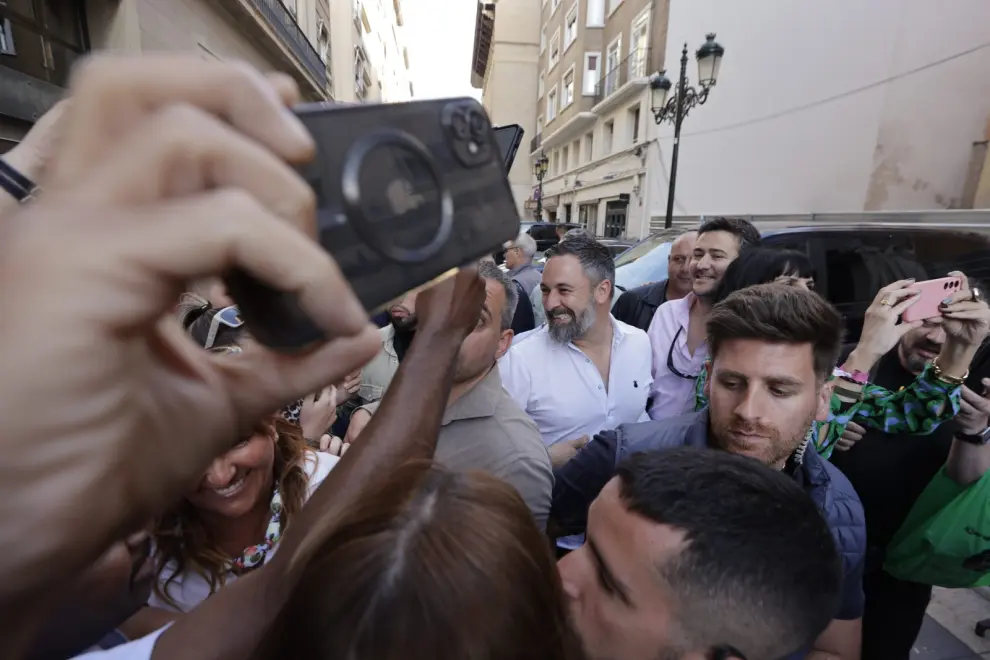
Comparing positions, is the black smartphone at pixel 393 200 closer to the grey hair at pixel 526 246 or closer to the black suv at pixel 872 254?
the black suv at pixel 872 254

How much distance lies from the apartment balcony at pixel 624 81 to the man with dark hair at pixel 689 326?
1430 cm

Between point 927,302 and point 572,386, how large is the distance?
139 centimetres

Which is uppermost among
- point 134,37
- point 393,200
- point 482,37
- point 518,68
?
point 482,37

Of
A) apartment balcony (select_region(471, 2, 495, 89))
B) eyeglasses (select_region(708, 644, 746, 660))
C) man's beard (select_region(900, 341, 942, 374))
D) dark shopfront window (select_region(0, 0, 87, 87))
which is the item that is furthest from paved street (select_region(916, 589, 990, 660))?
apartment balcony (select_region(471, 2, 495, 89))

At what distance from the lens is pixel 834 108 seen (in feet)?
36.4

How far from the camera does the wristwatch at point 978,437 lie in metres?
1.69

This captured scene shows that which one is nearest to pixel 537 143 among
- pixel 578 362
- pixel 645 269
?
pixel 645 269

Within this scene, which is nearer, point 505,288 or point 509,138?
point 509,138

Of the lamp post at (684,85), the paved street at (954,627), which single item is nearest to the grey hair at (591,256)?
the paved street at (954,627)

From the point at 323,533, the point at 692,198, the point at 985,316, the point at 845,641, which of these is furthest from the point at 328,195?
the point at 692,198

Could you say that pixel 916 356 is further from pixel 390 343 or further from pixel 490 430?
pixel 390 343

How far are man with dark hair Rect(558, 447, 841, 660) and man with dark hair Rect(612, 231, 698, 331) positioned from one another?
2.24m

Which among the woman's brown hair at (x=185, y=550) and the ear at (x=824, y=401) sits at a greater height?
the ear at (x=824, y=401)

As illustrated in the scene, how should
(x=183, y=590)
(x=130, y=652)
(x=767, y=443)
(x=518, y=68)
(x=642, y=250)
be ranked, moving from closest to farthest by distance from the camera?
(x=130, y=652) < (x=183, y=590) < (x=767, y=443) < (x=642, y=250) < (x=518, y=68)
